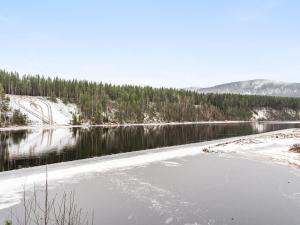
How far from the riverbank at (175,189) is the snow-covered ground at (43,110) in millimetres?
106750

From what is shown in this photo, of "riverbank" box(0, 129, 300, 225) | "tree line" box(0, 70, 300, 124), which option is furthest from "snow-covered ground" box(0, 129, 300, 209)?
"tree line" box(0, 70, 300, 124)

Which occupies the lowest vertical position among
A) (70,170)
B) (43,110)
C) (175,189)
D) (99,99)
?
(175,189)

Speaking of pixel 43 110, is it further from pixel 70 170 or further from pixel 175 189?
pixel 175 189

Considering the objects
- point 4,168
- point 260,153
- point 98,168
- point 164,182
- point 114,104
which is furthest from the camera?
point 114,104

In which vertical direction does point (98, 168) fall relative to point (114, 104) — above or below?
below

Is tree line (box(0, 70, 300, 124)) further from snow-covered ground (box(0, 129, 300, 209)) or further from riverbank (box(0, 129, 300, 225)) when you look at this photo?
riverbank (box(0, 129, 300, 225))

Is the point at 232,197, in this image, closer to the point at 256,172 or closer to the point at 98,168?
the point at 256,172

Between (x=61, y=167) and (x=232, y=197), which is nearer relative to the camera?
(x=232, y=197)

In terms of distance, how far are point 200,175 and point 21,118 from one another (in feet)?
367

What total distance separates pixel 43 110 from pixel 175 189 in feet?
431

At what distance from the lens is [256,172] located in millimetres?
29125

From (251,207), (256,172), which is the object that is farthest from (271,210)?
(256,172)

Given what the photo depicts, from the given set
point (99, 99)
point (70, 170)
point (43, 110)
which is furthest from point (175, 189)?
point (99, 99)

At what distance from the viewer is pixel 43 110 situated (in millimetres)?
144125
